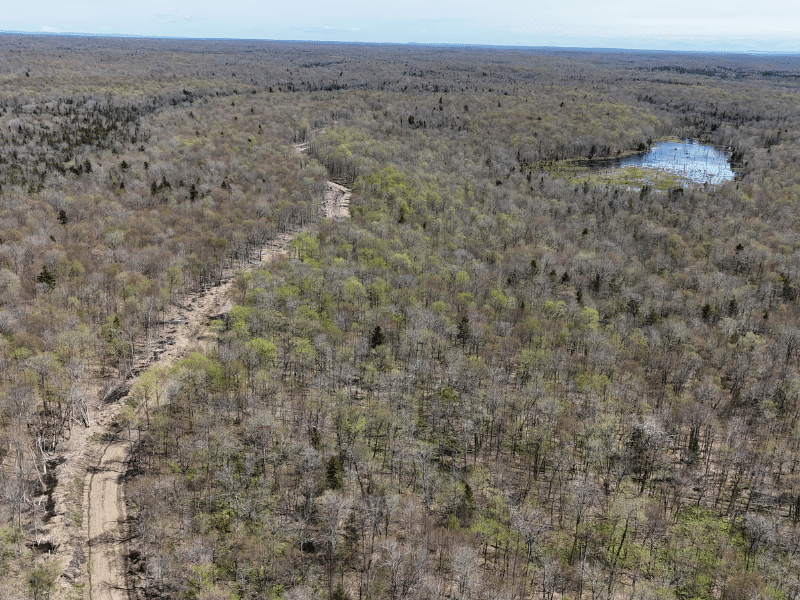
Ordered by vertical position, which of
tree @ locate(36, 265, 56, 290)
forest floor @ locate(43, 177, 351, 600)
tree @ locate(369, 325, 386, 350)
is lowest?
forest floor @ locate(43, 177, 351, 600)

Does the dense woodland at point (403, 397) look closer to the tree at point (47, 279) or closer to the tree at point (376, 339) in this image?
the tree at point (47, 279)

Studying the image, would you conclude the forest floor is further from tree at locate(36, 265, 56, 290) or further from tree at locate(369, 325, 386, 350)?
tree at locate(369, 325, 386, 350)

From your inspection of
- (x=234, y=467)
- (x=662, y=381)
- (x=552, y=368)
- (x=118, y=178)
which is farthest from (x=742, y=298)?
(x=118, y=178)

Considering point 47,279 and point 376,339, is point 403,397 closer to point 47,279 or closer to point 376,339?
point 376,339

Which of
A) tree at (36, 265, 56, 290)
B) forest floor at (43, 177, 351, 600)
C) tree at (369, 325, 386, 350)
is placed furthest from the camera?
tree at (36, 265, 56, 290)

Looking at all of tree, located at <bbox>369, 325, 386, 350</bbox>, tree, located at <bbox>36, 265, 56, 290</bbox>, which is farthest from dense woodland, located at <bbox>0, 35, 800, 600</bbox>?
tree, located at <bbox>369, 325, 386, 350</bbox>

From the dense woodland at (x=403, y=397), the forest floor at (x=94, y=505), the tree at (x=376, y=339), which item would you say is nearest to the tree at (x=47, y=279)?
the dense woodland at (x=403, y=397)

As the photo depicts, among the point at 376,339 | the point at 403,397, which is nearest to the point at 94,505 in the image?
the point at 403,397
